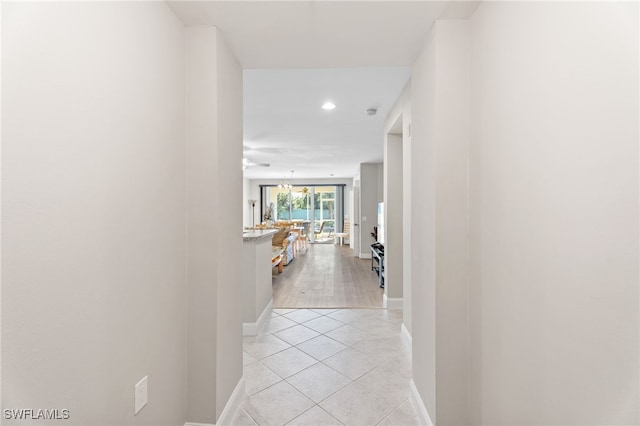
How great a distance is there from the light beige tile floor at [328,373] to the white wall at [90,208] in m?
0.75

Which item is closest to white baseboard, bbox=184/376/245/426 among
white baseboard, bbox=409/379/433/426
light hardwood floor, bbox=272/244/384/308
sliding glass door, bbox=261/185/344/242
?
white baseboard, bbox=409/379/433/426

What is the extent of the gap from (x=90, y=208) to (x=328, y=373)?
6.66 feet

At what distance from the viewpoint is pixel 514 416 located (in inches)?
46.9

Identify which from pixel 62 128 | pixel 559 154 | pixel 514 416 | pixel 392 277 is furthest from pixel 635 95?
pixel 392 277

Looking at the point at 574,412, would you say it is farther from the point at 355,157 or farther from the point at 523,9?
the point at 355,157

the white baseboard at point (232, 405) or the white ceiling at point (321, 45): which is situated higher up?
the white ceiling at point (321, 45)

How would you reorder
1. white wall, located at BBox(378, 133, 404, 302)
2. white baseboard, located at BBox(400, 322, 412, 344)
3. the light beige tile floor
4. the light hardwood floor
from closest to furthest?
the light beige tile floor → white baseboard, located at BBox(400, 322, 412, 344) → white wall, located at BBox(378, 133, 404, 302) → the light hardwood floor

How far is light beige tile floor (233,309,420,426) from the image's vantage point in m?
1.85

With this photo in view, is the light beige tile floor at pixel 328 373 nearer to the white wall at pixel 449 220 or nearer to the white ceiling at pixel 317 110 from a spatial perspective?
the white wall at pixel 449 220

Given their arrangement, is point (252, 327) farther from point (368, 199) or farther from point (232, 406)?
point (368, 199)

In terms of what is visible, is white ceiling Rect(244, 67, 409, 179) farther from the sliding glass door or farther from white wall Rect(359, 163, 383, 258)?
the sliding glass door

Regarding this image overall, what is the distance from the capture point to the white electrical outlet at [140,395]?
4.06 feet

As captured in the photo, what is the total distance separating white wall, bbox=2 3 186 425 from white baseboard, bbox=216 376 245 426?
1.01 ft

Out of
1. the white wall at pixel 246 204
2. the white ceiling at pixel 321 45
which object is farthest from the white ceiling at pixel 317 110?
the white wall at pixel 246 204
